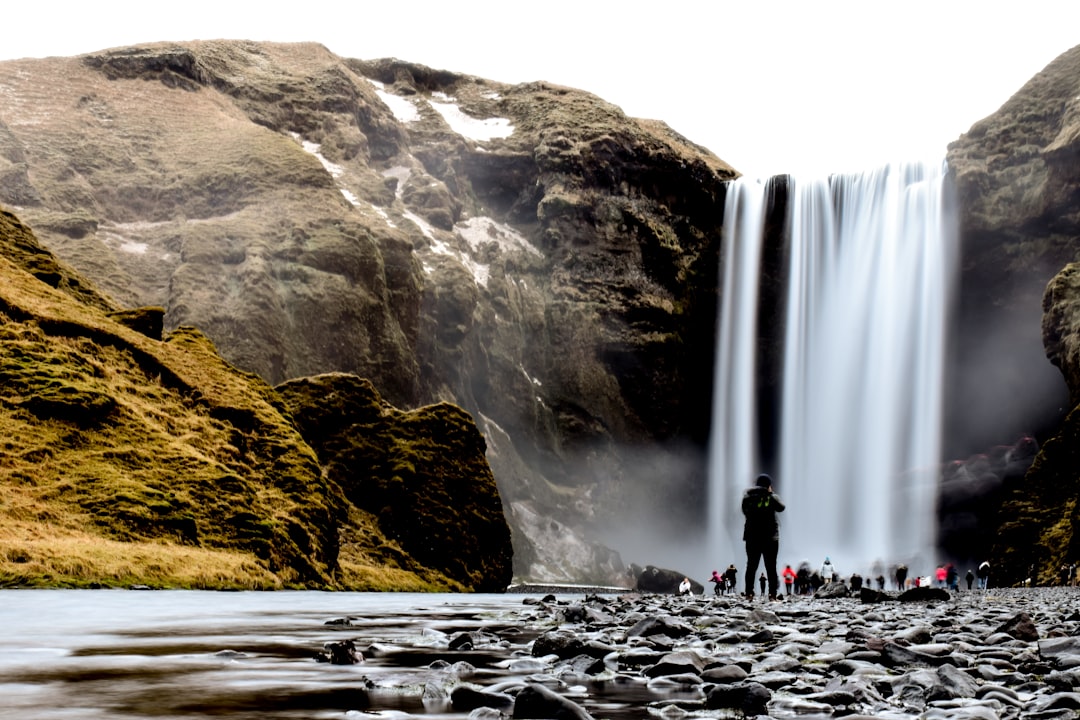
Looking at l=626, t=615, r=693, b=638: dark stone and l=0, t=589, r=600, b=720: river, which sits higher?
l=626, t=615, r=693, b=638: dark stone

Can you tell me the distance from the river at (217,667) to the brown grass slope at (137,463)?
33.3 feet

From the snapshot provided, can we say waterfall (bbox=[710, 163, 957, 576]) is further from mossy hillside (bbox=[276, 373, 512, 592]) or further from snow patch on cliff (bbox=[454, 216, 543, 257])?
mossy hillside (bbox=[276, 373, 512, 592])

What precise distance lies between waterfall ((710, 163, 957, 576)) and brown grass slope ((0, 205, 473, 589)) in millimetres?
51128

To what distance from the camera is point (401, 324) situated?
84125 mm

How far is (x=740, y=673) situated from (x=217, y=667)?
326 cm

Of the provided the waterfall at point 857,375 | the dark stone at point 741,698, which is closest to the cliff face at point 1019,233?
the waterfall at point 857,375

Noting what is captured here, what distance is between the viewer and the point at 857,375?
3189 inches

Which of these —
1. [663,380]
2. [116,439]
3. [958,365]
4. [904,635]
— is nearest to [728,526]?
[663,380]

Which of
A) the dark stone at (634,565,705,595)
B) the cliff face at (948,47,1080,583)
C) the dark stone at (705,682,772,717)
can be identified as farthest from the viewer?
the cliff face at (948,47,1080,583)

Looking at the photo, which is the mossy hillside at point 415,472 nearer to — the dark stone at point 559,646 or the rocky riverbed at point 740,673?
the rocky riverbed at point 740,673

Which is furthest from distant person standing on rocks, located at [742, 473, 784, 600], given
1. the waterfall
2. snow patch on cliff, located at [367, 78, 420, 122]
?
snow patch on cliff, located at [367, 78, 420, 122]

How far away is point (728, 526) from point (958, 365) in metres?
26.1

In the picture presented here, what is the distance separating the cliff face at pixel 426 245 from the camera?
77.6 meters

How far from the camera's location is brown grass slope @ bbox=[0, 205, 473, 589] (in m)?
21.5
